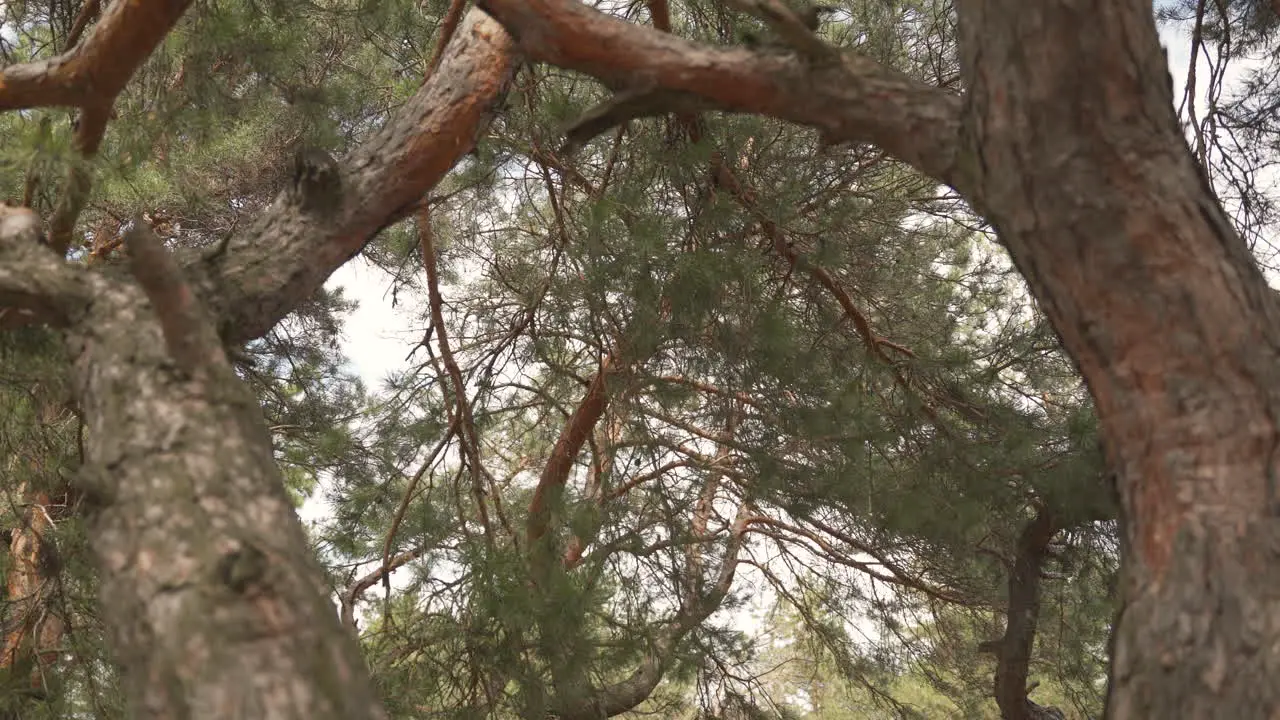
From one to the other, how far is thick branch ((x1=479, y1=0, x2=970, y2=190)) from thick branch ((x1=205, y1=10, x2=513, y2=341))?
38 centimetres

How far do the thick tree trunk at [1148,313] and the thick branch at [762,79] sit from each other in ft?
0.54

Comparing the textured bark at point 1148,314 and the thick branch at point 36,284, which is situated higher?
the thick branch at point 36,284

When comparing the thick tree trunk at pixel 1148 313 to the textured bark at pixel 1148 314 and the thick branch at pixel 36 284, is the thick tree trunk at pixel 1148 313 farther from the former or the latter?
the thick branch at pixel 36 284

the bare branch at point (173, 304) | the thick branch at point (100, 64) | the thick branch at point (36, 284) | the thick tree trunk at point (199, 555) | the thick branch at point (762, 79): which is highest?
the thick branch at point (100, 64)

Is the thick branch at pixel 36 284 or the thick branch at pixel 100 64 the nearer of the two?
the thick branch at pixel 36 284

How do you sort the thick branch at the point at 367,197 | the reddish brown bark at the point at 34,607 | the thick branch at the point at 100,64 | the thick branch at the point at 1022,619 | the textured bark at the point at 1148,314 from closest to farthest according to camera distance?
1. the textured bark at the point at 1148,314
2. the thick branch at the point at 367,197
3. the thick branch at the point at 100,64
4. the reddish brown bark at the point at 34,607
5. the thick branch at the point at 1022,619

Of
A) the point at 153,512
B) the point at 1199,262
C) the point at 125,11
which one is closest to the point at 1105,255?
the point at 1199,262

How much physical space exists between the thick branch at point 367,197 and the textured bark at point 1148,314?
1.18 m

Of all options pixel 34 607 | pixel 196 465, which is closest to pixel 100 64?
pixel 196 465

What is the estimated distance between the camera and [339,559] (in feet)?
12.5

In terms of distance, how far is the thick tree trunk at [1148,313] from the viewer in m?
1.31

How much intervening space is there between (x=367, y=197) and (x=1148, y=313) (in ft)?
4.96

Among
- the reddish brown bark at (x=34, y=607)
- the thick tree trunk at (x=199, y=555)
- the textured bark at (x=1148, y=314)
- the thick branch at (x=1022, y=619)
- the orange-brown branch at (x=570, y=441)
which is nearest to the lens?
the thick tree trunk at (x=199, y=555)

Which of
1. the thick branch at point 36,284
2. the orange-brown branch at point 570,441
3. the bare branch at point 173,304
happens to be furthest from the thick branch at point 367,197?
the orange-brown branch at point 570,441
